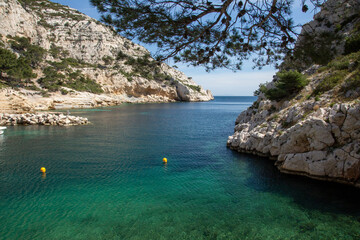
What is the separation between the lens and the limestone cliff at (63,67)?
1805 inches

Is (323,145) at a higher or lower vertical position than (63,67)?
lower

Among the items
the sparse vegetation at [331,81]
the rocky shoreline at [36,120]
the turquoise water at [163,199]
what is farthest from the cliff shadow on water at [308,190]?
the rocky shoreline at [36,120]

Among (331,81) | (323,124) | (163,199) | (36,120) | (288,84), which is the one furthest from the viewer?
(36,120)

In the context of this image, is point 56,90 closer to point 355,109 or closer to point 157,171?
point 157,171

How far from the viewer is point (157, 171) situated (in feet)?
40.8

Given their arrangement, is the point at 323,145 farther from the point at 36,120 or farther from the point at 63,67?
the point at 63,67

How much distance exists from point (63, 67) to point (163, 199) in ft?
209

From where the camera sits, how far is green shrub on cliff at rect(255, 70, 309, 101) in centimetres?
1634

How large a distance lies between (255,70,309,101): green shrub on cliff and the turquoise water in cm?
591

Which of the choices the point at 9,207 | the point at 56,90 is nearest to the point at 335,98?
the point at 9,207

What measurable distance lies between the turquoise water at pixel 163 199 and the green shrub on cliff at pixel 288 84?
591 cm

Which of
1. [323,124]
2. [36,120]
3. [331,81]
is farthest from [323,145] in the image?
[36,120]

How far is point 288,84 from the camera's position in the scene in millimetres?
16766

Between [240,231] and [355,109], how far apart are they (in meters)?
8.11
